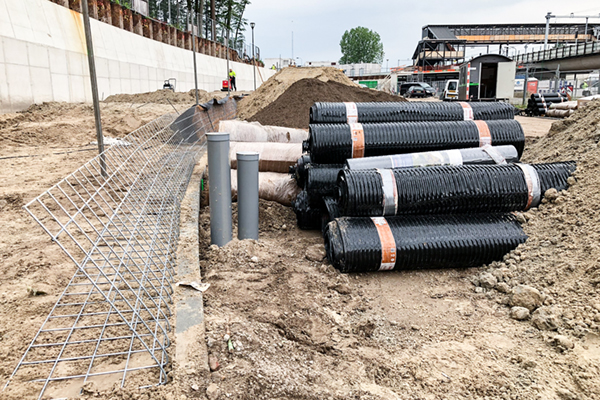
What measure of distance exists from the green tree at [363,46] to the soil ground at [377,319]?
10590 centimetres

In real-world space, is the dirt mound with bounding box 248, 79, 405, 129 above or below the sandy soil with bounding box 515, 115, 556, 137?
above

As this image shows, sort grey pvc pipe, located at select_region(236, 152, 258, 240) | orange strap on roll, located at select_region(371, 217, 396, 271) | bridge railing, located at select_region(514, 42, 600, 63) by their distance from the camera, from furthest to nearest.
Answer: bridge railing, located at select_region(514, 42, 600, 63), grey pvc pipe, located at select_region(236, 152, 258, 240), orange strap on roll, located at select_region(371, 217, 396, 271)

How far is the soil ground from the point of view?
2.30m

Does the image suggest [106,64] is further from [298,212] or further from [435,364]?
[435,364]

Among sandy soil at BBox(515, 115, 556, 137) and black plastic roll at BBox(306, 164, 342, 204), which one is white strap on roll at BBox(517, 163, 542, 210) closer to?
black plastic roll at BBox(306, 164, 342, 204)

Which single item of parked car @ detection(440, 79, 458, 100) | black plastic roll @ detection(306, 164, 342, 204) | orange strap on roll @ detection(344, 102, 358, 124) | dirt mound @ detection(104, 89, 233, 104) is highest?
parked car @ detection(440, 79, 458, 100)

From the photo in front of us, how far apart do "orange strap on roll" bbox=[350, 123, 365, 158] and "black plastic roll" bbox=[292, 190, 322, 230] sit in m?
0.84

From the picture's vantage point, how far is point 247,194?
472 cm

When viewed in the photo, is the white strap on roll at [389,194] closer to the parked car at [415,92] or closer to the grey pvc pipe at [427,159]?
the grey pvc pipe at [427,159]

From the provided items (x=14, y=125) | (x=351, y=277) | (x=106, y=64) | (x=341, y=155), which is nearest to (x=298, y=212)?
(x=341, y=155)

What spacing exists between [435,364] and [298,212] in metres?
3.20

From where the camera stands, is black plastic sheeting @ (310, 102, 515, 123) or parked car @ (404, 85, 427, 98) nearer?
black plastic sheeting @ (310, 102, 515, 123)

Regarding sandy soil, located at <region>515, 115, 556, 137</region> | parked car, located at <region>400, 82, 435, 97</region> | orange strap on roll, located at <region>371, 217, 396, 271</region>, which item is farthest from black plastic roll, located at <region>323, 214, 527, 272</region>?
parked car, located at <region>400, 82, 435, 97</region>

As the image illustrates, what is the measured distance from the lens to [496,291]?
352cm
